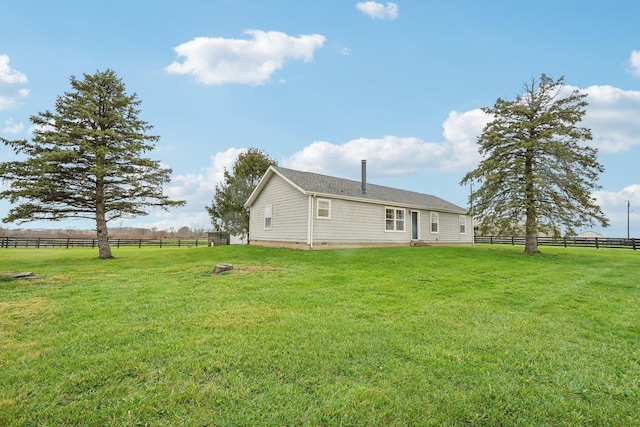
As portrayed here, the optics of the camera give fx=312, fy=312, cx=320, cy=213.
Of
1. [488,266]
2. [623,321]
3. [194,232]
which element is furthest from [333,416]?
[194,232]

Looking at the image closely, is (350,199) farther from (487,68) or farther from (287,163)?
(287,163)

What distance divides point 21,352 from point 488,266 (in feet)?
43.5

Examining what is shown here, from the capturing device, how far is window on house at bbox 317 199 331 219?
1647cm

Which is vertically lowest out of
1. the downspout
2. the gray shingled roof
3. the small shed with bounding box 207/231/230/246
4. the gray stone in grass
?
the gray stone in grass

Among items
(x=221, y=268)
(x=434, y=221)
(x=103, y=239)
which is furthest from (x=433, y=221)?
(x=103, y=239)

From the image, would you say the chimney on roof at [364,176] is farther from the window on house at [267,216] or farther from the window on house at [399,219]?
the window on house at [267,216]

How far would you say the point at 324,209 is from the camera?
1666 cm

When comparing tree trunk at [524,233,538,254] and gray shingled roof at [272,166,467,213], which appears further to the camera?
tree trunk at [524,233,538,254]

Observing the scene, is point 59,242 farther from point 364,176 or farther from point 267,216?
point 364,176

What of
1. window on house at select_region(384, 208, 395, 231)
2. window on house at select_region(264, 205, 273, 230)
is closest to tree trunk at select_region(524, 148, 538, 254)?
window on house at select_region(384, 208, 395, 231)

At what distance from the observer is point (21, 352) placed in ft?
12.5

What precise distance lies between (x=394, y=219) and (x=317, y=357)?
676 inches

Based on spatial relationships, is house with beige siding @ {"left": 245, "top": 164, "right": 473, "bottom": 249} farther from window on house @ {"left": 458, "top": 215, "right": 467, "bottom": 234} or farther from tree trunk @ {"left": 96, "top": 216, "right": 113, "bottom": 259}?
tree trunk @ {"left": 96, "top": 216, "right": 113, "bottom": 259}

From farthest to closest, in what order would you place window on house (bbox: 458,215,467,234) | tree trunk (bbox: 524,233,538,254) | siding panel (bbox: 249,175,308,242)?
window on house (bbox: 458,215,467,234) < tree trunk (bbox: 524,233,538,254) < siding panel (bbox: 249,175,308,242)
